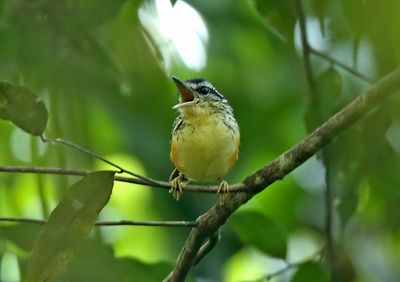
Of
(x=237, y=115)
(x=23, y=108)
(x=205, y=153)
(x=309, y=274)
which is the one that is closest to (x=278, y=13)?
(x=205, y=153)

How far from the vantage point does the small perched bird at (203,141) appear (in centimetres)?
390

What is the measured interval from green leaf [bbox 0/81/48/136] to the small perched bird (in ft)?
2.69

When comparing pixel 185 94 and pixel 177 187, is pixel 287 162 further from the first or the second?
pixel 185 94

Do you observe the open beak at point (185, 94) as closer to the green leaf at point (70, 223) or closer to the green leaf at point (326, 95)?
the green leaf at point (326, 95)

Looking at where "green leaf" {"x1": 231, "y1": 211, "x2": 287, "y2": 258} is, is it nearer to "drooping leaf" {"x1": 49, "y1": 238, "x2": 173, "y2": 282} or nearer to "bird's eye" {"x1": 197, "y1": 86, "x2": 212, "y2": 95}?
"drooping leaf" {"x1": 49, "y1": 238, "x2": 173, "y2": 282}

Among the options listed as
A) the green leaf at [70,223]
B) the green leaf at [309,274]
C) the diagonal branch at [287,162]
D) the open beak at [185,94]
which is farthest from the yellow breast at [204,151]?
the green leaf at [70,223]

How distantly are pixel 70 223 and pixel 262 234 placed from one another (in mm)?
1088

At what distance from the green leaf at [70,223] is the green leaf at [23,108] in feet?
0.75

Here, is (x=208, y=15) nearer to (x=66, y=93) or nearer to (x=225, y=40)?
(x=225, y=40)

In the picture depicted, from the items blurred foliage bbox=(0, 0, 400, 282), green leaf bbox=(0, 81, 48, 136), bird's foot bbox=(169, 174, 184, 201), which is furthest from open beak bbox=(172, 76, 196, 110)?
green leaf bbox=(0, 81, 48, 136)

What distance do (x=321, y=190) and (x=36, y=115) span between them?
3.56 m

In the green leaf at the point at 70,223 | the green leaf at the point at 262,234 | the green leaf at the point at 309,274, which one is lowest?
the green leaf at the point at 70,223

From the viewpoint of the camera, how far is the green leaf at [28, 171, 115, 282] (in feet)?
9.36

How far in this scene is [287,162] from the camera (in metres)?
2.93
